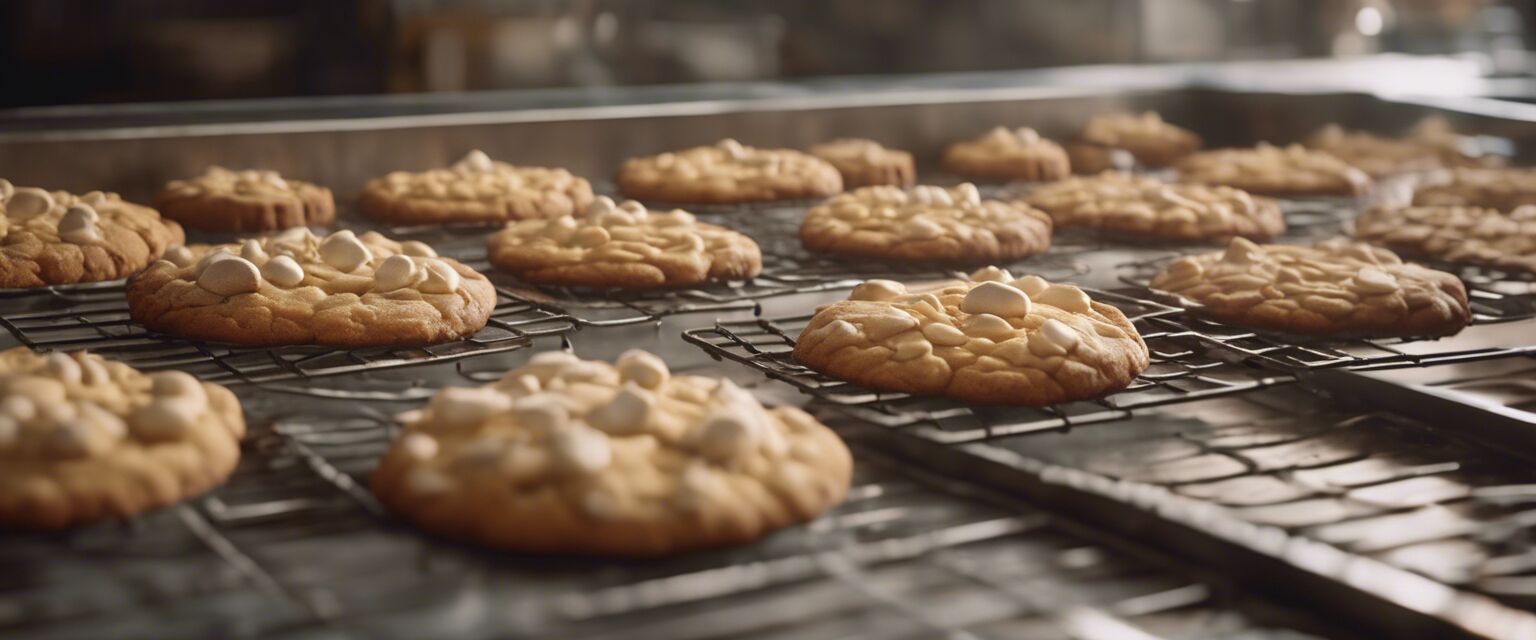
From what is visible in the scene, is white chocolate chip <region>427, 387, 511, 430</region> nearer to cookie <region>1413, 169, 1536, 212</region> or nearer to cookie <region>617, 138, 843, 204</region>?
cookie <region>617, 138, 843, 204</region>

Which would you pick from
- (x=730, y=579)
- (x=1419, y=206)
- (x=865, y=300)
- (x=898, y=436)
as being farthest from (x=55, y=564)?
(x=1419, y=206)

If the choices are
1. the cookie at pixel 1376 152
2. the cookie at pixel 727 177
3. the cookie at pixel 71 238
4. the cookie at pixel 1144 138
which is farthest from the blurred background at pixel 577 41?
the cookie at pixel 1376 152

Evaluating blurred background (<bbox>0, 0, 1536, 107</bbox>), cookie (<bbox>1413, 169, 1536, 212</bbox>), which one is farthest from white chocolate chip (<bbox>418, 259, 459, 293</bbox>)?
blurred background (<bbox>0, 0, 1536, 107</bbox>)

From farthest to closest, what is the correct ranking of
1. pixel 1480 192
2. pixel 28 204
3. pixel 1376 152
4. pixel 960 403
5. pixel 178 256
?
pixel 1376 152, pixel 1480 192, pixel 28 204, pixel 178 256, pixel 960 403

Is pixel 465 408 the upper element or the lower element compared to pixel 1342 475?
upper

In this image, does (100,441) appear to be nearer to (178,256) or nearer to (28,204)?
(178,256)

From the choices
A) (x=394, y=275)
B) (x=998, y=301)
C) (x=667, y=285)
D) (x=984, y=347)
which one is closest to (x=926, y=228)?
(x=667, y=285)
